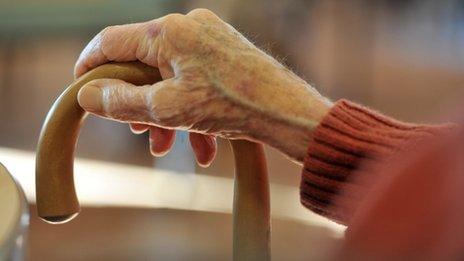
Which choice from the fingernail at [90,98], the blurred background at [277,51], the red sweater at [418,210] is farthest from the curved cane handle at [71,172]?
the blurred background at [277,51]

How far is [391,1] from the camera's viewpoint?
321 cm

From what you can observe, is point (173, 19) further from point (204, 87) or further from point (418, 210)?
point (418, 210)

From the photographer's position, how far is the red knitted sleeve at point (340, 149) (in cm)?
45

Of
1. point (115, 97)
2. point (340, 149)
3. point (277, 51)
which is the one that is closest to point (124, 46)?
point (115, 97)

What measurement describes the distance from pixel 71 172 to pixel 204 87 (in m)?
0.11

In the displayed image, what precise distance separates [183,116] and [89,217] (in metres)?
1.27

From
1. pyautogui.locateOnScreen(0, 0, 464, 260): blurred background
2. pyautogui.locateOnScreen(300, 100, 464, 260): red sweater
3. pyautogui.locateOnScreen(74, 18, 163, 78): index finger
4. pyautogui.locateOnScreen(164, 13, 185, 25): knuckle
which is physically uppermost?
pyautogui.locateOnScreen(0, 0, 464, 260): blurred background

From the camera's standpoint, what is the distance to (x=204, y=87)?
18.2 inches

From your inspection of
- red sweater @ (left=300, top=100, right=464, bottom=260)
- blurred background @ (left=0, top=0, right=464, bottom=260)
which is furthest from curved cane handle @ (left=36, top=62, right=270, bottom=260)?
blurred background @ (left=0, top=0, right=464, bottom=260)

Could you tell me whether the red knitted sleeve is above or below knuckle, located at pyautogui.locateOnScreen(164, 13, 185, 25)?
below

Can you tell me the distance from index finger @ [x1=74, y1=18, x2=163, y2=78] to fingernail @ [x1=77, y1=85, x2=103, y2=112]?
4cm

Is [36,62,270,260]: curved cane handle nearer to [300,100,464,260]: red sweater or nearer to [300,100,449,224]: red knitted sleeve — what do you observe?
[300,100,449,224]: red knitted sleeve

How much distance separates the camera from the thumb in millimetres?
437

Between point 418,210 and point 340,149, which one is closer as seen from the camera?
point 418,210
